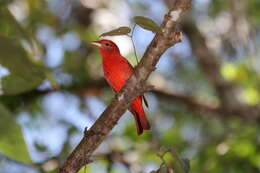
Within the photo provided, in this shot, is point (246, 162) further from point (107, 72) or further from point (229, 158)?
point (107, 72)

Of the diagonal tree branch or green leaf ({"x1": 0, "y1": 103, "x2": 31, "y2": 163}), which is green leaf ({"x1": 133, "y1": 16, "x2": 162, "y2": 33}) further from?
green leaf ({"x1": 0, "y1": 103, "x2": 31, "y2": 163})

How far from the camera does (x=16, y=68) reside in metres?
2.70

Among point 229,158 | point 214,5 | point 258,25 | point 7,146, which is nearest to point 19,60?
point 7,146

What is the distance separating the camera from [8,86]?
3.12m

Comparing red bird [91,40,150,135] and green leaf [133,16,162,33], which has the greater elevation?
red bird [91,40,150,135]

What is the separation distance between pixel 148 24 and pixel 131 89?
324 millimetres

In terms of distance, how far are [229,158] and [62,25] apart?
3.18 meters

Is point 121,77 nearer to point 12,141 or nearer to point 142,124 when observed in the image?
point 142,124

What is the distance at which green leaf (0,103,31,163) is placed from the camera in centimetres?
265

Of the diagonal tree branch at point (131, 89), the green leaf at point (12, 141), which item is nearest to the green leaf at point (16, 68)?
the green leaf at point (12, 141)

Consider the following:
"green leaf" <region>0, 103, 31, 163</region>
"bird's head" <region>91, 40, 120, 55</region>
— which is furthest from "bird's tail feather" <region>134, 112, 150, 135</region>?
"green leaf" <region>0, 103, 31, 163</region>

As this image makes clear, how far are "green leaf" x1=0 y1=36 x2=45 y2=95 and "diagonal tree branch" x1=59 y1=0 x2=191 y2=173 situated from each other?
51 cm

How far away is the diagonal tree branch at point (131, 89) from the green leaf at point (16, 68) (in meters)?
0.51

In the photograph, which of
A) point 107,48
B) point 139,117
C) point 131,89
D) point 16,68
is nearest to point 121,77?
point 139,117
